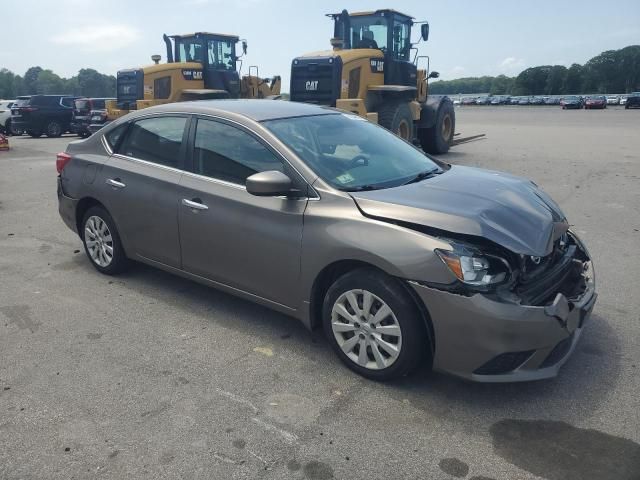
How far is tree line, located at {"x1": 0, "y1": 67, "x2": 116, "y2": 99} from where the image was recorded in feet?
237

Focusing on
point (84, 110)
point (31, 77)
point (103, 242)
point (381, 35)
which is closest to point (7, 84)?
point (31, 77)

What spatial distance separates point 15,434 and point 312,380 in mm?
1647

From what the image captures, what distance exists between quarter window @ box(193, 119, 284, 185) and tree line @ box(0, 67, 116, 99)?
60.9m

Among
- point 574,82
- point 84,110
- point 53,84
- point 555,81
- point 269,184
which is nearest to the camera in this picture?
point 269,184

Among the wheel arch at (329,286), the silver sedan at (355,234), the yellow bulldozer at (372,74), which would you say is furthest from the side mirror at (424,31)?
the wheel arch at (329,286)

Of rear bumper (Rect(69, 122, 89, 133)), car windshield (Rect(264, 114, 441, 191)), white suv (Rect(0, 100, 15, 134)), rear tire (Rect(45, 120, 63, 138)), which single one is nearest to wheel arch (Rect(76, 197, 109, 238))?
car windshield (Rect(264, 114, 441, 191))

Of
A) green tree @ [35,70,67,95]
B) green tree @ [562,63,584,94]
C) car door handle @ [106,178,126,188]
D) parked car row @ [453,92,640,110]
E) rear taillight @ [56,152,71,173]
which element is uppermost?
green tree @ [562,63,584,94]

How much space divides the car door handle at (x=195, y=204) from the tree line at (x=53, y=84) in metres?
61.0

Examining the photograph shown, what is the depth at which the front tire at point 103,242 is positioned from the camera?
503 centimetres

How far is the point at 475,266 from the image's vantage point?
3029 mm

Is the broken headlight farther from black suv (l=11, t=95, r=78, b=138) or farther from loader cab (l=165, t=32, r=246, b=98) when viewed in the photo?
black suv (l=11, t=95, r=78, b=138)

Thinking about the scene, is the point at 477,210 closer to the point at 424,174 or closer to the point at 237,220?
the point at 424,174

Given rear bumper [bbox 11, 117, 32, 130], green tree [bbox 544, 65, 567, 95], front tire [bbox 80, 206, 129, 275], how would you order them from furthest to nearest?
green tree [bbox 544, 65, 567, 95]
rear bumper [bbox 11, 117, 32, 130]
front tire [bbox 80, 206, 129, 275]

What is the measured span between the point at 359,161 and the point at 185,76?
44.9 feet
